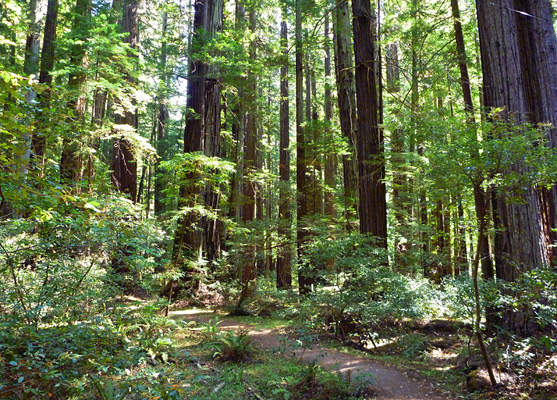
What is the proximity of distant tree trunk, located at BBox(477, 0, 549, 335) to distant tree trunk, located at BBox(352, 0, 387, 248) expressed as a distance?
9.12 feet

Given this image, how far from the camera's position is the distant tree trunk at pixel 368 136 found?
9211 millimetres

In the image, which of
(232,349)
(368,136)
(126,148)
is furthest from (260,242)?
(126,148)

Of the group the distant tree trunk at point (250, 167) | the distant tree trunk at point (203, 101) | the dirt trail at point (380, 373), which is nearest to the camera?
the dirt trail at point (380, 373)

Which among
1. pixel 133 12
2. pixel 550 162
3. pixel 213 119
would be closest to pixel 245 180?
pixel 213 119

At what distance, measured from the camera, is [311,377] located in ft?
15.8

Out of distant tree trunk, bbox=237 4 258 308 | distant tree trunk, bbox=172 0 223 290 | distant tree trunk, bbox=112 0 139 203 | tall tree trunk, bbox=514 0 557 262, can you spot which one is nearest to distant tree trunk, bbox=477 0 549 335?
tall tree trunk, bbox=514 0 557 262

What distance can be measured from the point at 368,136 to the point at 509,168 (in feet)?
13.6

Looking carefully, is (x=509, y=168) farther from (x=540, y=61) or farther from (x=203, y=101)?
(x=203, y=101)

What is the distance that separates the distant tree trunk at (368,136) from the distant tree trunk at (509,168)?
2781 millimetres

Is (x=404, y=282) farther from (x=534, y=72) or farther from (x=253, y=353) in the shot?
(x=534, y=72)

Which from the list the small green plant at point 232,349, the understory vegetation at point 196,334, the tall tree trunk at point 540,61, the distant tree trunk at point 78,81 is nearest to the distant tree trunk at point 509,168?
the understory vegetation at point 196,334

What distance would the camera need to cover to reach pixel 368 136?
375 inches

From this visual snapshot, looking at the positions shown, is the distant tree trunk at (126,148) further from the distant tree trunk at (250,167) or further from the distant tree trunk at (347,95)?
the distant tree trunk at (347,95)

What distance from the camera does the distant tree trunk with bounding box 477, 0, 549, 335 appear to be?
620 centimetres
